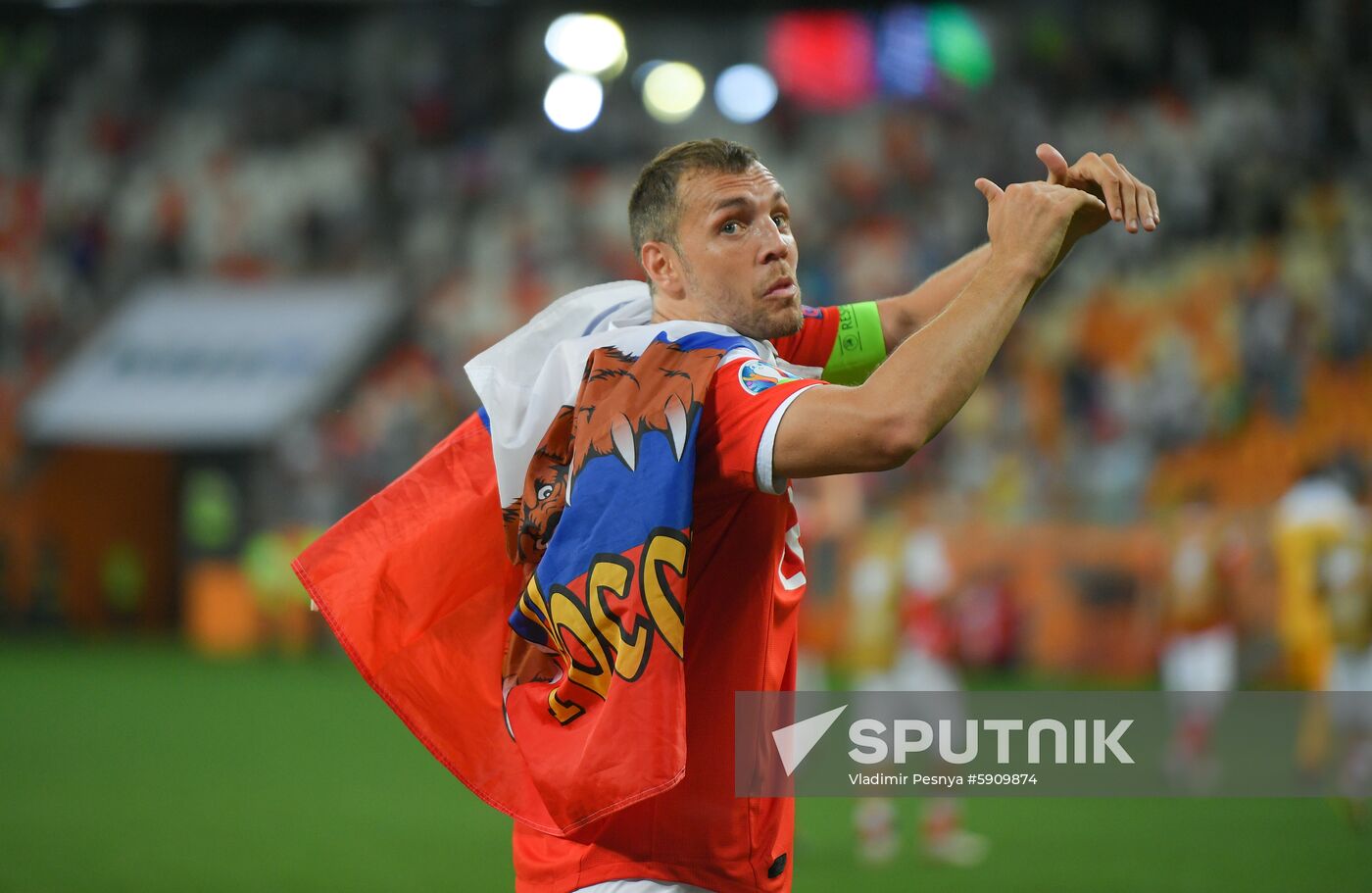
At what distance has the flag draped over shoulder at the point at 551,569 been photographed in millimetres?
2639

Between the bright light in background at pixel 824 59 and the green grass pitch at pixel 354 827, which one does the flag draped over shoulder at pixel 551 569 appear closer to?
the green grass pitch at pixel 354 827

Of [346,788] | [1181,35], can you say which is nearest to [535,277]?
[1181,35]

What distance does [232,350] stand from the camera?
21.6m

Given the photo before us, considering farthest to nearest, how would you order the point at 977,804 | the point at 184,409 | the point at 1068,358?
1. the point at 184,409
2. the point at 1068,358
3. the point at 977,804

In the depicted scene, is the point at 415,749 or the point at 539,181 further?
the point at 539,181

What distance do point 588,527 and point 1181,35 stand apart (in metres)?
20.7

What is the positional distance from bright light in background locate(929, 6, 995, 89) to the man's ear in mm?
20667

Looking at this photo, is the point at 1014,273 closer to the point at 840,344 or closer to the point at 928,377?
the point at 928,377

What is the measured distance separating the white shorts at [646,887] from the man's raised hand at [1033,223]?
52.4 inches

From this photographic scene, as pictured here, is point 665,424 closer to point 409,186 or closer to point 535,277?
point 535,277

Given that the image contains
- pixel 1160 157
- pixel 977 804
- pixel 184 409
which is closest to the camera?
pixel 977 804

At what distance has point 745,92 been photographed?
955 inches

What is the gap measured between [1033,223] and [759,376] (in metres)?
0.56

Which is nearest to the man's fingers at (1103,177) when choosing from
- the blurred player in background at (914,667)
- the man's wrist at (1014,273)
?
the man's wrist at (1014,273)
